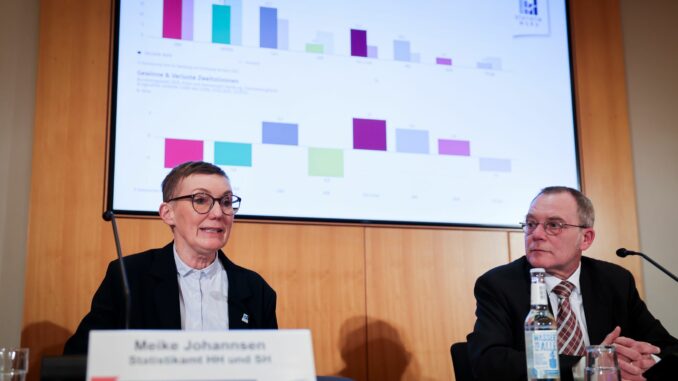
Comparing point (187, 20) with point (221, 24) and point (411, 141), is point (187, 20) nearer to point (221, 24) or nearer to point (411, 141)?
point (221, 24)

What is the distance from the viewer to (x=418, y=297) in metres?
3.71

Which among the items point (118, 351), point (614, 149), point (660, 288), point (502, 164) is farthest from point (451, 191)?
point (118, 351)

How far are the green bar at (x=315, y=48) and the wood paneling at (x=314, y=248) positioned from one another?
95 centimetres

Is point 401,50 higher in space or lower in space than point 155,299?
higher

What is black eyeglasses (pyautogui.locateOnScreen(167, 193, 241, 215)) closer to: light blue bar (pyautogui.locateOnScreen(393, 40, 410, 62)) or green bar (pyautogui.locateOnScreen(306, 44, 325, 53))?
green bar (pyautogui.locateOnScreen(306, 44, 325, 53))

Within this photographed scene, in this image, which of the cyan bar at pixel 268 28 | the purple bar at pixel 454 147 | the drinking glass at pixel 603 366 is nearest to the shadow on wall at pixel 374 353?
the purple bar at pixel 454 147

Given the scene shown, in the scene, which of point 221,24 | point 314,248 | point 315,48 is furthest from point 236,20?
point 314,248

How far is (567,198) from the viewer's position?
2.94 meters

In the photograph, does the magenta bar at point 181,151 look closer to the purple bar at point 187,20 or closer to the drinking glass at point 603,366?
the purple bar at point 187,20

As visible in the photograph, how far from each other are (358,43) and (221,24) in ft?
2.46

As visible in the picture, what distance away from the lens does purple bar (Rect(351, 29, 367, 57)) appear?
3.85m

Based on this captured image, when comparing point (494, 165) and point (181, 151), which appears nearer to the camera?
point (181, 151)

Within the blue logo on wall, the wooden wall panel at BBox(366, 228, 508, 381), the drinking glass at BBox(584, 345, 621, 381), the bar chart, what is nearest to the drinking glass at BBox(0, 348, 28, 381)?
the drinking glass at BBox(584, 345, 621, 381)

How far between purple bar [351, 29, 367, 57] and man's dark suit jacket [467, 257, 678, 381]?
1543 mm
